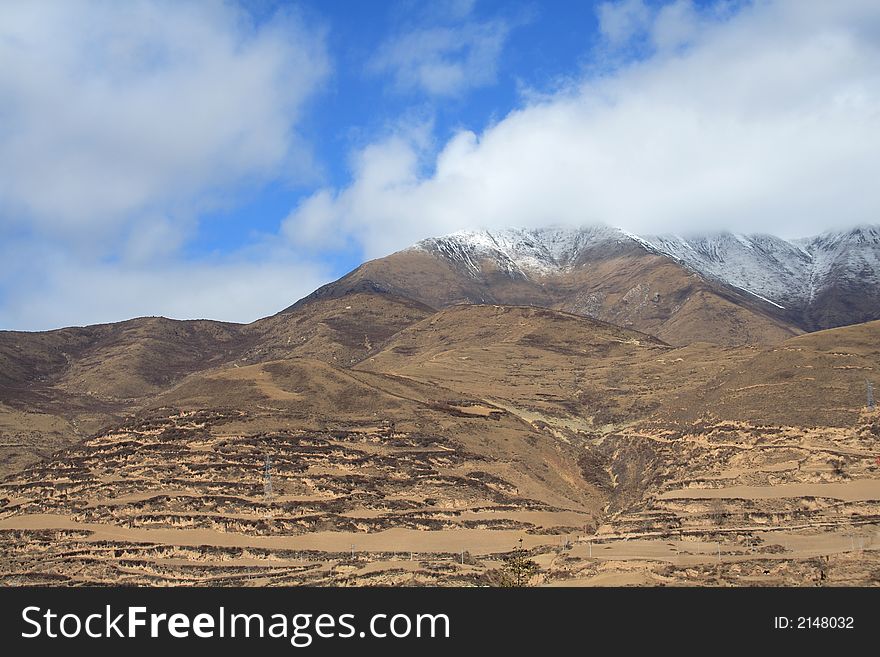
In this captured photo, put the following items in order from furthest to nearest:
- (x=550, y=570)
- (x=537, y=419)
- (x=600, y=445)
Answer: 1. (x=537, y=419)
2. (x=600, y=445)
3. (x=550, y=570)

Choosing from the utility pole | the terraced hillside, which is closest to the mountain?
the terraced hillside

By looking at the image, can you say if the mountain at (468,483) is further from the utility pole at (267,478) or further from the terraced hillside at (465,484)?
the utility pole at (267,478)

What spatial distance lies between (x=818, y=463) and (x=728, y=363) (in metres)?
56.9

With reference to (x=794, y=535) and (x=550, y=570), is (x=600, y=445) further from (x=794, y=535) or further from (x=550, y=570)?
(x=550, y=570)

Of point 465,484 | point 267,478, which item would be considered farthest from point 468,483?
point 267,478

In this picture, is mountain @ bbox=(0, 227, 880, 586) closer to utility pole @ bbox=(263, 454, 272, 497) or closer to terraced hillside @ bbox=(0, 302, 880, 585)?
terraced hillside @ bbox=(0, 302, 880, 585)

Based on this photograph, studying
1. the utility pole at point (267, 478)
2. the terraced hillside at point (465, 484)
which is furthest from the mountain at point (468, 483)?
the utility pole at point (267, 478)

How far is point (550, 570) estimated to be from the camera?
53.1 meters

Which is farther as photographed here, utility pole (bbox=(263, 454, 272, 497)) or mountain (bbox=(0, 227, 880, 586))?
utility pole (bbox=(263, 454, 272, 497))

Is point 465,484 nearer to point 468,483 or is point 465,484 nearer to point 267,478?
point 468,483

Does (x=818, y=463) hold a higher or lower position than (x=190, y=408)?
lower
